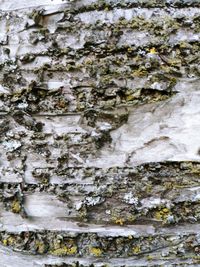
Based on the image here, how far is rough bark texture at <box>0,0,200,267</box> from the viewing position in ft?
2.80

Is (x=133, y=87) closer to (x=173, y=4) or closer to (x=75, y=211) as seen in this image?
(x=173, y=4)

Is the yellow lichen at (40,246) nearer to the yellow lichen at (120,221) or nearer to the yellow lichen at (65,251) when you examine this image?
the yellow lichen at (65,251)

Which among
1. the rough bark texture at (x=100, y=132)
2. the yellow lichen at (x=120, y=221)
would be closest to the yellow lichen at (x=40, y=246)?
the rough bark texture at (x=100, y=132)

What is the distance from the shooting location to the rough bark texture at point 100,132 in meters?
0.85

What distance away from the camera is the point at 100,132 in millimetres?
882

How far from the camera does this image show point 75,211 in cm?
92

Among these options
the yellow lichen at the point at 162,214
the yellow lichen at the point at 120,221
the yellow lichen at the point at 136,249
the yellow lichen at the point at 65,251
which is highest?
the yellow lichen at the point at 162,214

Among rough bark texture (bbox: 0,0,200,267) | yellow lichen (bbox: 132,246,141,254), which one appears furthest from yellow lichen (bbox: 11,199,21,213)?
yellow lichen (bbox: 132,246,141,254)

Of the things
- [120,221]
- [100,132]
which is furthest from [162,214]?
[100,132]

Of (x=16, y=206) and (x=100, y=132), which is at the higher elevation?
(x=100, y=132)

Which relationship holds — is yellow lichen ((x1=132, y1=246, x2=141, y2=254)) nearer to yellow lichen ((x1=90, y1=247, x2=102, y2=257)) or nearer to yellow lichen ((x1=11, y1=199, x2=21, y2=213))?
yellow lichen ((x1=90, y1=247, x2=102, y2=257))

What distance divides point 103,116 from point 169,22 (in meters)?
0.21

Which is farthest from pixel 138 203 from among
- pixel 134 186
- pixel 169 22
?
pixel 169 22

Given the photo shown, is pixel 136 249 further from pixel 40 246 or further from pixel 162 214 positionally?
pixel 40 246
